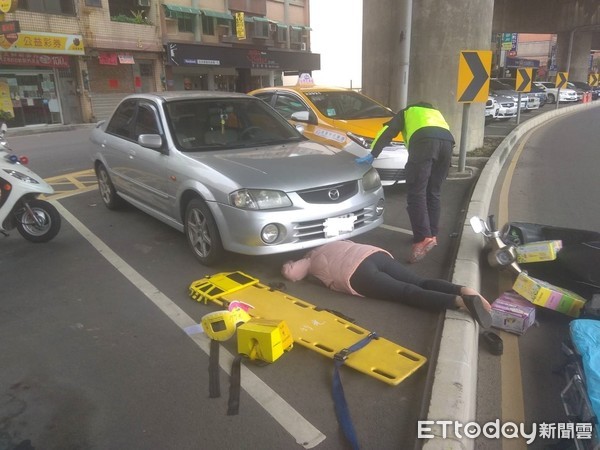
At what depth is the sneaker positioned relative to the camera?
4652 millimetres

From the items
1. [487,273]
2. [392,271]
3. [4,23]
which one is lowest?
[487,273]

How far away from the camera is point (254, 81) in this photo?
3584cm

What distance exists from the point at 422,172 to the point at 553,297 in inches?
68.2

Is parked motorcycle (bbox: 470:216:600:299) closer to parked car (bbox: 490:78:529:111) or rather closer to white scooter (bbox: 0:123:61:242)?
white scooter (bbox: 0:123:61:242)

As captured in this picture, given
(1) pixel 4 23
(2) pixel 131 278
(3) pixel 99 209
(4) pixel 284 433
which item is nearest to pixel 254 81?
(1) pixel 4 23

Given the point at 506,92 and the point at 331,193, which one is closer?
the point at 331,193

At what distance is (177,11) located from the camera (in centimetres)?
2789

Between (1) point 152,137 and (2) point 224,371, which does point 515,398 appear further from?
(1) point 152,137

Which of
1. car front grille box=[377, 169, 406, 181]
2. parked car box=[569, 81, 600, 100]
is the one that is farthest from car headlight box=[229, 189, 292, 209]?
parked car box=[569, 81, 600, 100]

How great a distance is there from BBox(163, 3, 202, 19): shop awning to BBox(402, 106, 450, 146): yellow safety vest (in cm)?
2631

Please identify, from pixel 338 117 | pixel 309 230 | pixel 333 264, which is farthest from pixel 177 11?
pixel 333 264

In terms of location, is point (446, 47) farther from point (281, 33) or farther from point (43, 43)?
point (281, 33)

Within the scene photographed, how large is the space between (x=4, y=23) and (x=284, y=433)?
22001mm

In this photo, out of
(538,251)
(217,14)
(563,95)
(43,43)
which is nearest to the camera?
(538,251)
